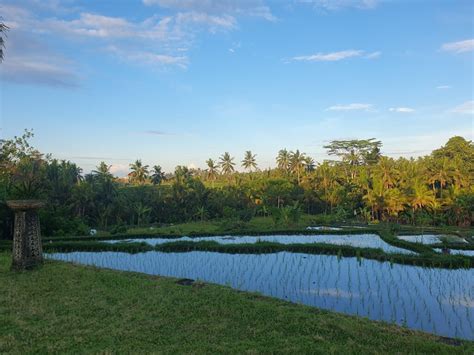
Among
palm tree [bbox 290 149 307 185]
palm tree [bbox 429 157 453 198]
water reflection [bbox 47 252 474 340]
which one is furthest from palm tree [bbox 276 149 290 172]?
water reflection [bbox 47 252 474 340]

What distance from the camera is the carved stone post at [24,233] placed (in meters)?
10.6

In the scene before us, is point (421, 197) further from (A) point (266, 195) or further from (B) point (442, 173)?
(A) point (266, 195)

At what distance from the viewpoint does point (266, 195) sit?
137ft

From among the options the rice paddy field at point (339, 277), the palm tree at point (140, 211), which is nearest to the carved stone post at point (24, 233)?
the rice paddy field at point (339, 277)

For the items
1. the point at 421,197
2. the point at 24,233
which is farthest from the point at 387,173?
the point at 24,233

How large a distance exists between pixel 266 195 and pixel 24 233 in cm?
3277

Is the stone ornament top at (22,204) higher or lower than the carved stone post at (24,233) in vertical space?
higher

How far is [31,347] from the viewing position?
5.48 metres

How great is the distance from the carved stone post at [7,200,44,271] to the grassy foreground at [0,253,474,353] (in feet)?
6.05

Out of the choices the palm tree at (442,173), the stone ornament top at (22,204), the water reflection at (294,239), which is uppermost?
the palm tree at (442,173)

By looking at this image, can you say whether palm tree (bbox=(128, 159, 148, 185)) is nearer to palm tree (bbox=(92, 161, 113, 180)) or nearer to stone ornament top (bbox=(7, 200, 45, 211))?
palm tree (bbox=(92, 161, 113, 180))

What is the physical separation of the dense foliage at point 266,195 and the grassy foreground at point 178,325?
17204 millimetres

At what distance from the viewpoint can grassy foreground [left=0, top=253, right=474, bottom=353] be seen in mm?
5551

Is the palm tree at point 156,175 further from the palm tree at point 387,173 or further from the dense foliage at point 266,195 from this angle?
the palm tree at point 387,173
